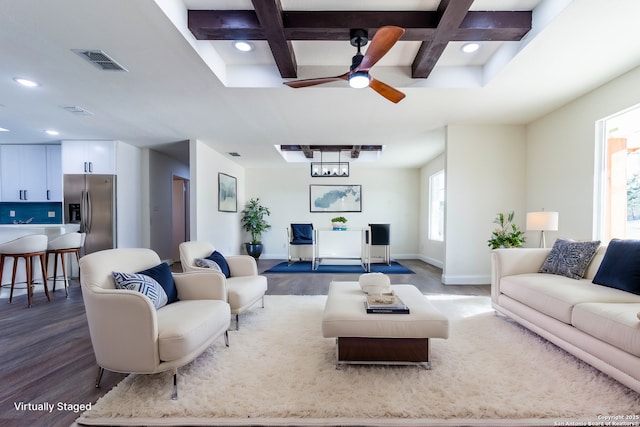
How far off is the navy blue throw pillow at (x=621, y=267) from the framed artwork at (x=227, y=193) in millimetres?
5763

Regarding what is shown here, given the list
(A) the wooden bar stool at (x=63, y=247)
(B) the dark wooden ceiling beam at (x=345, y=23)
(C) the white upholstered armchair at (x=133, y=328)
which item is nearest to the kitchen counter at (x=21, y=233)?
(A) the wooden bar stool at (x=63, y=247)

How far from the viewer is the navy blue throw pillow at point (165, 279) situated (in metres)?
2.11

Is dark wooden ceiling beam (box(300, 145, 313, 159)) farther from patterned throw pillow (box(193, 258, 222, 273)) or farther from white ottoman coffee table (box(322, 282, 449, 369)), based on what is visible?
white ottoman coffee table (box(322, 282, 449, 369))

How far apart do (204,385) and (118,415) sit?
415mm

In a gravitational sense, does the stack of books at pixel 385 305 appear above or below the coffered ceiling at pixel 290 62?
below

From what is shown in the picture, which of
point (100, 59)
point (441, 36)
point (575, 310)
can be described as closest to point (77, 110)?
point (100, 59)

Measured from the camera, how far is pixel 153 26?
6.84ft

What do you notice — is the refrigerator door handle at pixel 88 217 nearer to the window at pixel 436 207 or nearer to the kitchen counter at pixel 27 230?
the kitchen counter at pixel 27 230

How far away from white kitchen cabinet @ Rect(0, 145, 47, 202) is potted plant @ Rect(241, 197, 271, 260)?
3841 millimetres

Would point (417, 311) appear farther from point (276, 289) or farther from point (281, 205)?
point (281, 205)

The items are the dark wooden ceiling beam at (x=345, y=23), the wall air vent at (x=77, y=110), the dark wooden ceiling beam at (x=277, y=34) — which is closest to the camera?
the dark wooden ceiling beam at (x=277, y=34)

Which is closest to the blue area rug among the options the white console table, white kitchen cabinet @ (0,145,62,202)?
the white console table

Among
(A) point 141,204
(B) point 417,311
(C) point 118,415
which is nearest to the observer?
(C) point 118,415

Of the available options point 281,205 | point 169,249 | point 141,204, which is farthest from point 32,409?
point 281,205
